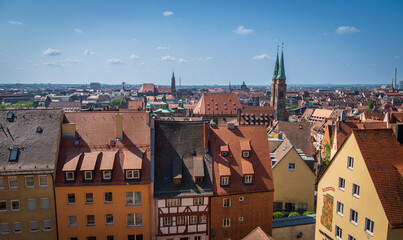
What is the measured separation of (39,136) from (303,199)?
33801 mm

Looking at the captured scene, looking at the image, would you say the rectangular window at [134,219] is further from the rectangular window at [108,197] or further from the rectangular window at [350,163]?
the rectangular window at [350,163]

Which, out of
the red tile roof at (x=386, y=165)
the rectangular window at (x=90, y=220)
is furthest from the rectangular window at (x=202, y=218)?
the red tile roof at (x=386, y=165)

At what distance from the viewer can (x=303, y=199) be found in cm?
4122

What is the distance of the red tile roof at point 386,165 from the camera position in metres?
20.4

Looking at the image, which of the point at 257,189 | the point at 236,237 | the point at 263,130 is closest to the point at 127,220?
the point at 236,237

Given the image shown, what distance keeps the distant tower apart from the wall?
112 meters

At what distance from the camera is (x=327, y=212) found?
26484mm

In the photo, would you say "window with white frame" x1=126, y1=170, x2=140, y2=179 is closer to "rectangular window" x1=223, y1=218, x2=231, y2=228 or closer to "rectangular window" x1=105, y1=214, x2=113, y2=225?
"rectangular window" x1=105, y1=214, x2=113, y2=225

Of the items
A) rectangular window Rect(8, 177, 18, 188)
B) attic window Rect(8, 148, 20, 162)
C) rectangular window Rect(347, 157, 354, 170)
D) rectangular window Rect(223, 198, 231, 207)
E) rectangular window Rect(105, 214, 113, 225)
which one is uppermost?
rectangular window Rect(347, 157, 354, 170)

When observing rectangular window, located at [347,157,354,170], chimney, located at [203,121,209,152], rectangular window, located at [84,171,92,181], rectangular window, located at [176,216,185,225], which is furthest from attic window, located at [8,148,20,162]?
Answer: rectangular window, located at [347,157,354,170]

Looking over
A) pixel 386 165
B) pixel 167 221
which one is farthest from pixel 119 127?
pixel 386 165

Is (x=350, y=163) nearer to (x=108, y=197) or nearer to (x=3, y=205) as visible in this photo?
(x=108, y=197)

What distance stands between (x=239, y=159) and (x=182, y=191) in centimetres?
761

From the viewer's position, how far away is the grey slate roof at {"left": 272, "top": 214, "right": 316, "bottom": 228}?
32.4 m
